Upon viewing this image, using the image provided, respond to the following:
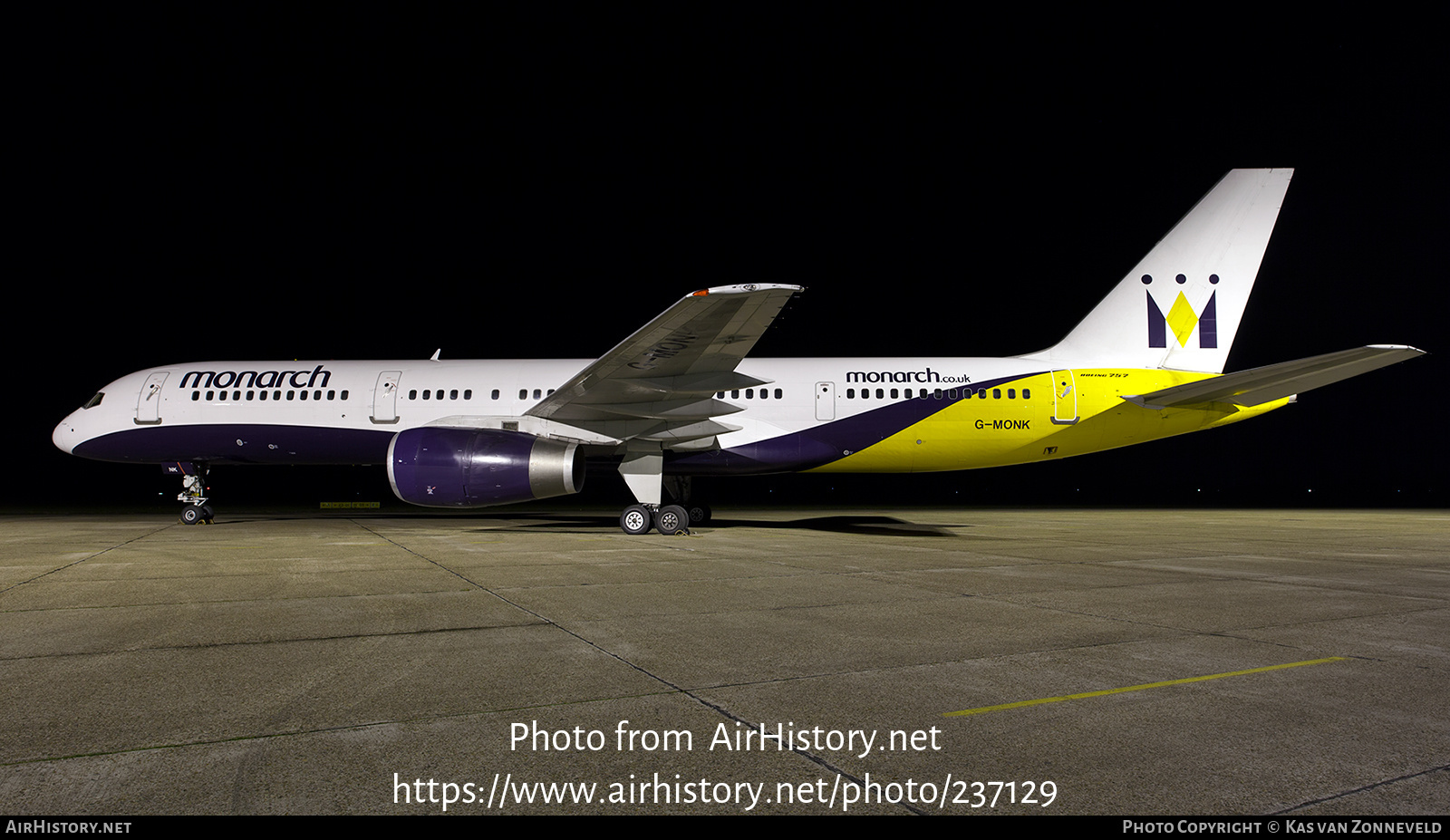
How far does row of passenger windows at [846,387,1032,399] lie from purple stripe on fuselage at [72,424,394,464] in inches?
386

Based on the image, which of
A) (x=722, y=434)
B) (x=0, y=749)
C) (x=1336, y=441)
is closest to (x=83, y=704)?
(x=0, y=749)

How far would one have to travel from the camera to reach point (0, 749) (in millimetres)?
3082

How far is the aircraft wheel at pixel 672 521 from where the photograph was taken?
13.4 m

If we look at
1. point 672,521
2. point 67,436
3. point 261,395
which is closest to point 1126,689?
point 672,521

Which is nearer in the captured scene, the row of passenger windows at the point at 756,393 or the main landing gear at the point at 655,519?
the main landing gear at the point at 655,519

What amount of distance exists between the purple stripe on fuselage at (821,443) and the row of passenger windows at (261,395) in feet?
24.2

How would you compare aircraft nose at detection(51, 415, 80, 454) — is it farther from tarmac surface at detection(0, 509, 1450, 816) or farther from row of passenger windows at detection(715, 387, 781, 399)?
row of passenger windows at detection(715, 387, 781, 399)

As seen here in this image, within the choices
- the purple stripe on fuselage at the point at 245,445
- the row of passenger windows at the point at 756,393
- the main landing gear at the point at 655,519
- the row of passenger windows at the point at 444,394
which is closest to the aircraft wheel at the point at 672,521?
the main landing gear at the point at 655,519

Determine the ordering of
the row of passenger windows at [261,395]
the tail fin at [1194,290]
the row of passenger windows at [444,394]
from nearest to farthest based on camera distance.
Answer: the tail fin at [1194,290] < the row of passenger windows at [444,394] < the row of passenger windows at [261,395]

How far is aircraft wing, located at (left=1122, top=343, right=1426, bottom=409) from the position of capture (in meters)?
10.6

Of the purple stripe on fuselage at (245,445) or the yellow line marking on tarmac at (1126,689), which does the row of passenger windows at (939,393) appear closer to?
the purple stripe on fuselage at (245,445)

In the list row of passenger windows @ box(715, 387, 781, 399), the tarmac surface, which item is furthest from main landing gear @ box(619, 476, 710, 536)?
the tarmac surface

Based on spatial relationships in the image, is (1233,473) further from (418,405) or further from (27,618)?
(27,618)

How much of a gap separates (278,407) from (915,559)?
1356 cm
